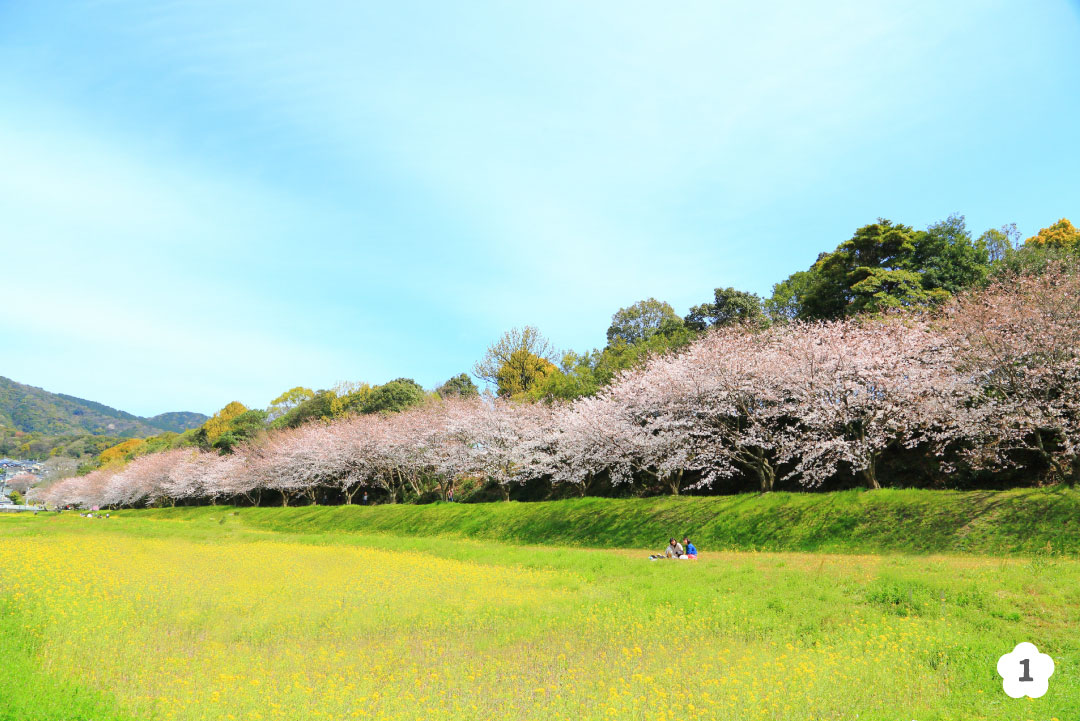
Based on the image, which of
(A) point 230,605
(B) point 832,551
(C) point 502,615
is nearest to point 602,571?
(C) point 502,615

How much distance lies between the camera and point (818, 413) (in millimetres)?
25812

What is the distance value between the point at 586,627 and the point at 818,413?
17284 mm

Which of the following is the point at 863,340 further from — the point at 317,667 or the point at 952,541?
the point at 317,667

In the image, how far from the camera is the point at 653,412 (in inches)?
1358

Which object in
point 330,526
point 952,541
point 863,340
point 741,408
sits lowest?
point 330,526

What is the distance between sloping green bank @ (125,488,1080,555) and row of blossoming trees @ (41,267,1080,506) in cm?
210

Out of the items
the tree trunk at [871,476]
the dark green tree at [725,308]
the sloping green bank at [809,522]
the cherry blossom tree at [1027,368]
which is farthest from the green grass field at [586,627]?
the dark green tree at [725,308]

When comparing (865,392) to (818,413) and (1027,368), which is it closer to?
(818,413)

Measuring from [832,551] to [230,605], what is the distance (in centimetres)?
1898

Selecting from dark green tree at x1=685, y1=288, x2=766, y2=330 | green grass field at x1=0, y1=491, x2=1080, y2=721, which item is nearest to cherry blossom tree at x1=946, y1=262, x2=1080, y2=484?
green grass field at x1=0, y1=491, x2=1080, y2=721

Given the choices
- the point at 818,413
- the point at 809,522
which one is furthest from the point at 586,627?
the point at 818,413

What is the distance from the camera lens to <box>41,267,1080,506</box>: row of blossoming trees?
68.0 ft

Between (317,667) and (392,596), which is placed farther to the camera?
(392,596)

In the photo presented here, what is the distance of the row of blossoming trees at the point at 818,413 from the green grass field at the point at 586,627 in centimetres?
366
